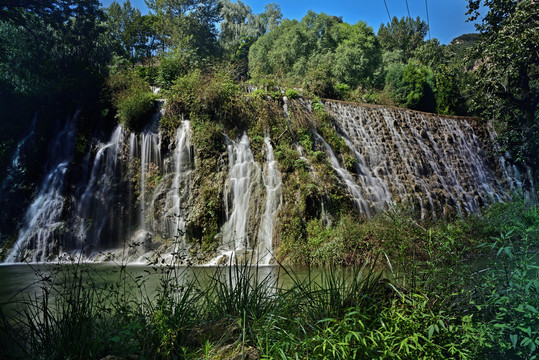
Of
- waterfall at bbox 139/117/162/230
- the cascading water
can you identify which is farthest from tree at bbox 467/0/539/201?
waterfall at bbox 139/117/162/230

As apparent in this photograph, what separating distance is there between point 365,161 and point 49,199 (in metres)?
11.8

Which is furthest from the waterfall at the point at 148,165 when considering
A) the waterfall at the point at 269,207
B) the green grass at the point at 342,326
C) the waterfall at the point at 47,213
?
the green grass at the point at 342,326

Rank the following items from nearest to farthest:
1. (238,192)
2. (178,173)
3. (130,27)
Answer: (238,192)
(178,173)
(130,27)

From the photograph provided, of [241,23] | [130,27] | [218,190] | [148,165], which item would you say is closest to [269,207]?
[218,190]

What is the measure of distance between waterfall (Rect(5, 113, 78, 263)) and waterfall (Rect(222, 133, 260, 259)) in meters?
5.66

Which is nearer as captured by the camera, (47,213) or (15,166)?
(47,213)

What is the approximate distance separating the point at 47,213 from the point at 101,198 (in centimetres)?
176

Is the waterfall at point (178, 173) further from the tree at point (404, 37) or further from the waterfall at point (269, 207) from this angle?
the tree at point (404, 37)

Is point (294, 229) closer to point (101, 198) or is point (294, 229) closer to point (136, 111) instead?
point (101, 198)

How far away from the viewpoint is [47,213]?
10555 mm

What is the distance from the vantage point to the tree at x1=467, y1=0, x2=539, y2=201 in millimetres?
11141

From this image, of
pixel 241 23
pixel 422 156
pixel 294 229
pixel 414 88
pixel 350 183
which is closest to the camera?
pixel 294 229

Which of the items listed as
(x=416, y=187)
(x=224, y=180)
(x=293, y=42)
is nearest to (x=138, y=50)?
(x=293, y=42)

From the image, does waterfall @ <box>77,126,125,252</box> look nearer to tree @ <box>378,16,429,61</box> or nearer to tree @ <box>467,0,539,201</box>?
tree @ <box>467,0,539,201</box>
